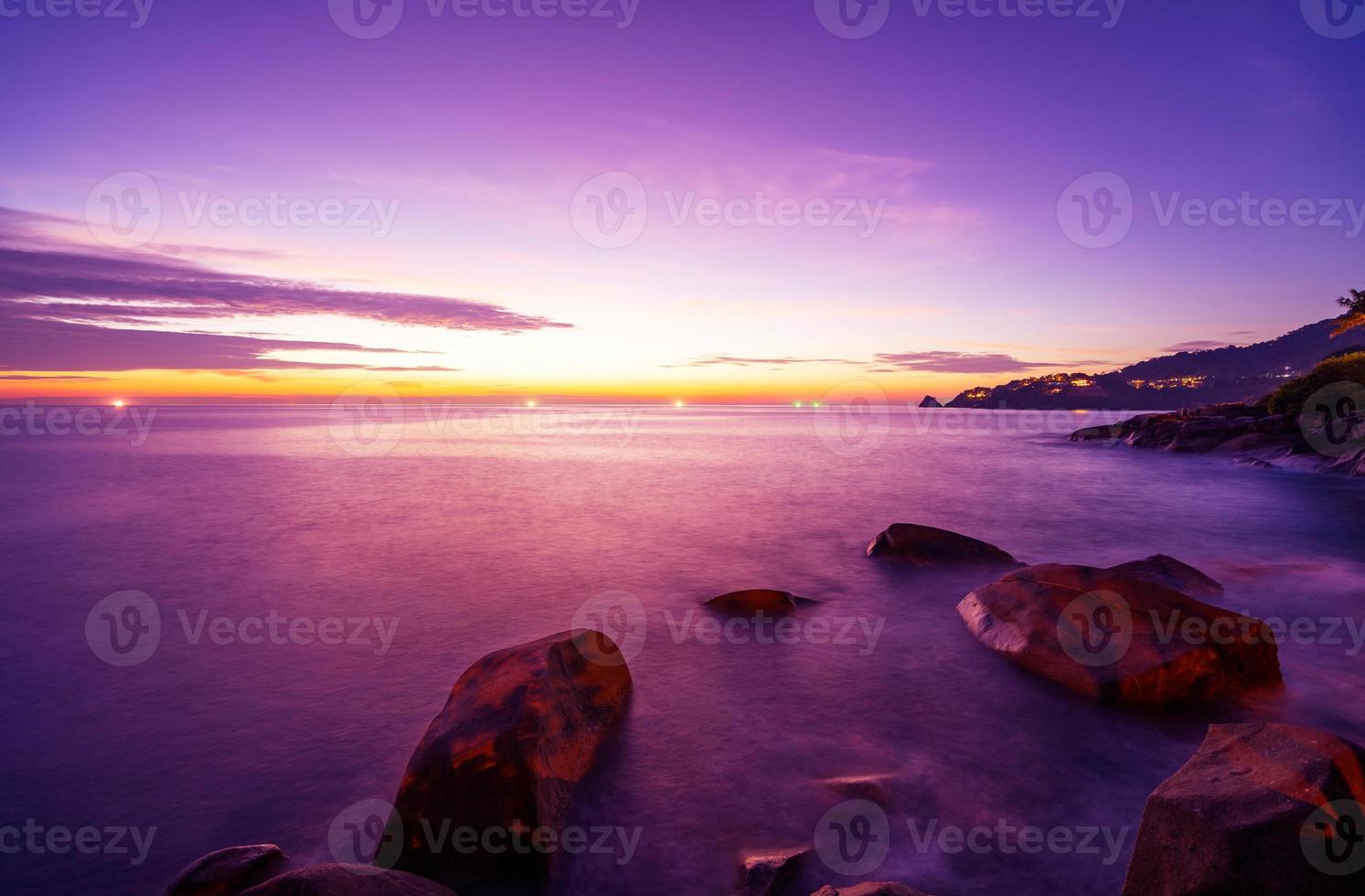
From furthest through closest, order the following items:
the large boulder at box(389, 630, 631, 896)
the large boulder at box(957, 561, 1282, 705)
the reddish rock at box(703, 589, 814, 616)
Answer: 1. the reddish rock at box(703, 589, 814, 616)
2. the large boulder at box(957, 561, 1282, 705)
3. the large boulder at box(389, 630, 631, 896)

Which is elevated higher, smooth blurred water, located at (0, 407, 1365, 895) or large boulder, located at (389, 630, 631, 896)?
large boulder, located at (389, 630, 631, 896)

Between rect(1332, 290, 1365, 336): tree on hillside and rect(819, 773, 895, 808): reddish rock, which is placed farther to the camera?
rect(1332, 290, 1365, 336): tree on hillside

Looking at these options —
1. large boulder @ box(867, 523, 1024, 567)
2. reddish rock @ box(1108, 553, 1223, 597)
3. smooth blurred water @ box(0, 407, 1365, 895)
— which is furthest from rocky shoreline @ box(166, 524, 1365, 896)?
large boulder @ box(867, 523, 1024, 567)

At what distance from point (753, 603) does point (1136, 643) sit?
5.28m

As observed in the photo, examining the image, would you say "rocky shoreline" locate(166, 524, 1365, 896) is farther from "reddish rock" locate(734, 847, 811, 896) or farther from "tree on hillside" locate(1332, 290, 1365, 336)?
"tree on hillside" locate(1332, 290, 1365, 336)

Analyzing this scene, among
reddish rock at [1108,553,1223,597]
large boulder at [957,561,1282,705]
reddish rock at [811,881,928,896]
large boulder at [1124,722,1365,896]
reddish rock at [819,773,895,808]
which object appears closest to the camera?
large boulder at [1124,722,1365,896]

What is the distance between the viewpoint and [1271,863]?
9.76 feet

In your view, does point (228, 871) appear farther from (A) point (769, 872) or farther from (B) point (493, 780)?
(A) point (769, 872)

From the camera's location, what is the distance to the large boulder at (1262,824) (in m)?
2.95

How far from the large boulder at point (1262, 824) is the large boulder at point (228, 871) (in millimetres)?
5811

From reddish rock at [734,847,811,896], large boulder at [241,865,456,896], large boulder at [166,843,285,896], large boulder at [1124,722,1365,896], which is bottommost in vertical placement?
reddish rock at [734,847,811,896]

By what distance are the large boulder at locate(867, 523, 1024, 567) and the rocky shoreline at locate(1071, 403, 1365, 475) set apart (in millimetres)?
26439

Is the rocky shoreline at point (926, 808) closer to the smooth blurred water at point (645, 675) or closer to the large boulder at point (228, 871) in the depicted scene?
the large boulder at point (228, 871)

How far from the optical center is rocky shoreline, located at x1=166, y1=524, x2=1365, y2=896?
3.12m
